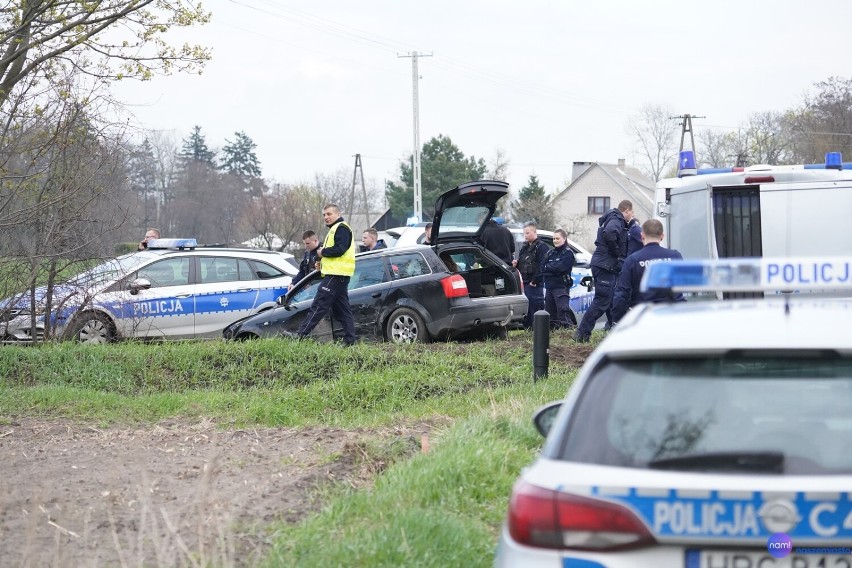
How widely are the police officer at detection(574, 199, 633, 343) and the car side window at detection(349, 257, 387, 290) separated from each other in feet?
8.94

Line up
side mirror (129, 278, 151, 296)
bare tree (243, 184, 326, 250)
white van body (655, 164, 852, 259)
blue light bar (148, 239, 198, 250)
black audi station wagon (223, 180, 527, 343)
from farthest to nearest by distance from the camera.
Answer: bare tree (243, 184, 326, 250)
blue light bar (148, 239, 198, 250)
black audi station wagon (223, 180, 527, 343)
side mirror (129, 278, 151, 296)
white van body (655, 164, 852, 259)

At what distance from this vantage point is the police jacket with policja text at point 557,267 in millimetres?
15203

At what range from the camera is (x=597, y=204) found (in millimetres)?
85500

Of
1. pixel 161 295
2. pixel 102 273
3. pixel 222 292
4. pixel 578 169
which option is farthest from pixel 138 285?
pixel 578 169

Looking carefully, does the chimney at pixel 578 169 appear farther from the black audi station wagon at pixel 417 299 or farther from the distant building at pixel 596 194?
the black audi station wagon at pixel 417 299

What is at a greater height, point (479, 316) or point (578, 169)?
point (578, 169)

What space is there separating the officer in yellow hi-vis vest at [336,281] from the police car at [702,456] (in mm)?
9289

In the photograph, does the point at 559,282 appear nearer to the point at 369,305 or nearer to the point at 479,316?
the point at 479,316

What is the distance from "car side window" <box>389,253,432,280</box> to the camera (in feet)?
45.3

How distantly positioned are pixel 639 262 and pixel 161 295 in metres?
7.41

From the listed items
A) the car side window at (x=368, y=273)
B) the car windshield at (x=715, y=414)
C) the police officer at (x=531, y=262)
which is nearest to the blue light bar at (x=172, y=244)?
the car side window at (x=368, y=273)

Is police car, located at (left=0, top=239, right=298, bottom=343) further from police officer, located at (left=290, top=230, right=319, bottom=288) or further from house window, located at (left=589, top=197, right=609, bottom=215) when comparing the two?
house window, located at (left=589, top=197, right=609, bottom=215)

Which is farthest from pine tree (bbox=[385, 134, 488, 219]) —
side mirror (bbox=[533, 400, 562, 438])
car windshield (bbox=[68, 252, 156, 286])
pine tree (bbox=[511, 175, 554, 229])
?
side mirror (bbox=[533, 400, 562, 438])

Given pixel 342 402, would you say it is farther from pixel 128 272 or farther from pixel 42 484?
pixel 128 272
